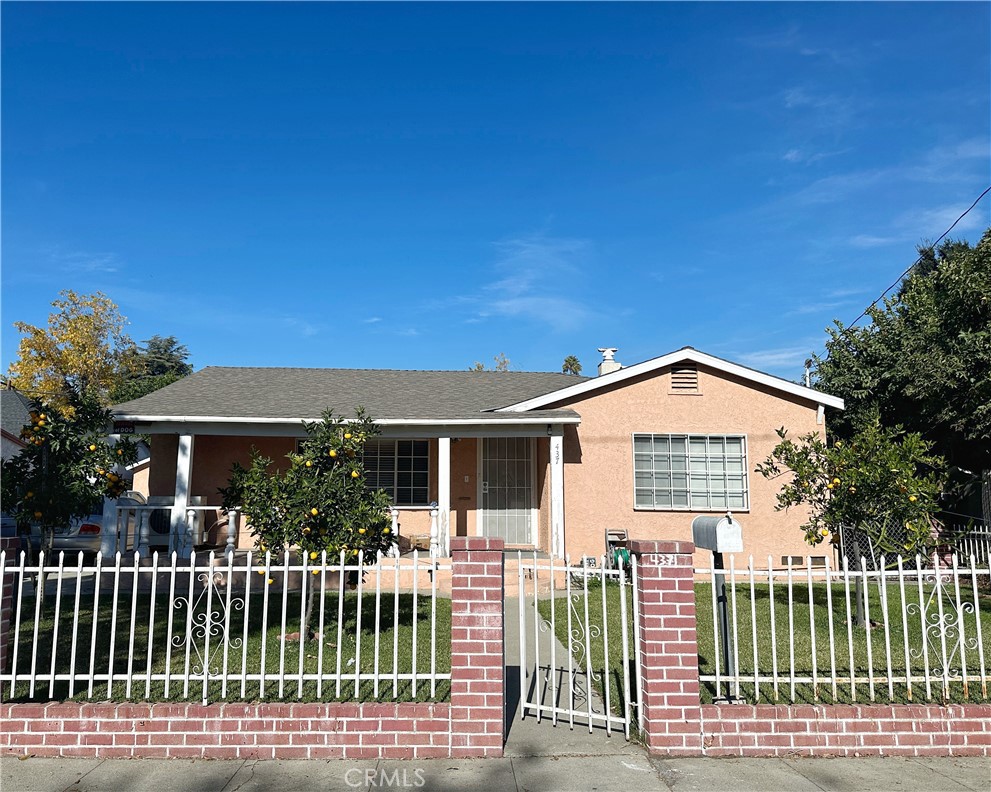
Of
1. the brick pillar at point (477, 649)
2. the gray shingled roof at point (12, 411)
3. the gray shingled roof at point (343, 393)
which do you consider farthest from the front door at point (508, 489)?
the gray shingled roof at point (12, 411)

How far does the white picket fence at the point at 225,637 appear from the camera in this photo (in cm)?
481

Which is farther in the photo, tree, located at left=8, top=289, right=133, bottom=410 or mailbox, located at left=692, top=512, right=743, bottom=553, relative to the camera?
tree, located at left=8, top=289, right=133, bottom=410

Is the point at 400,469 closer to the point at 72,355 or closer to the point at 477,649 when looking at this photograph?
the point at 477,649

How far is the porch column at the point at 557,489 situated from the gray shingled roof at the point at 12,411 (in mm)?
26362

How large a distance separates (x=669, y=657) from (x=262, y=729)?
110 inches

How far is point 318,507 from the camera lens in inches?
292

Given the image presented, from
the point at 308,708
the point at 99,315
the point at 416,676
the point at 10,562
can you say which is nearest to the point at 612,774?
the point at 416,676

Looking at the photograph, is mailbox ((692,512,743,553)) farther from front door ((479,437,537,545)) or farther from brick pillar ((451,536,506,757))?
front door ((479,437,537,545))

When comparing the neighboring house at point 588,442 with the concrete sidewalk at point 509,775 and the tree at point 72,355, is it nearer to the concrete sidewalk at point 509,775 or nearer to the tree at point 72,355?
the concrete sidewalk at point 509,775

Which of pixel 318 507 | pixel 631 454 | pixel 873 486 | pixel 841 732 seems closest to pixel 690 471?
pixel 631 454

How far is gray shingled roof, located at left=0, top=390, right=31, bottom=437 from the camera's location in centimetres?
2961

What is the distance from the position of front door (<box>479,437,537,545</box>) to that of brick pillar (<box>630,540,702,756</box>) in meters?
9.17

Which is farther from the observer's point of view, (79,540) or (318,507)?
(79,540)

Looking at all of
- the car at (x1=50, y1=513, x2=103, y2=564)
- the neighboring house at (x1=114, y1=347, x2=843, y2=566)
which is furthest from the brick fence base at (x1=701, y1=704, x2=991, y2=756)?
the car at (x1=50, y1=513, x2=103, y2=564)
